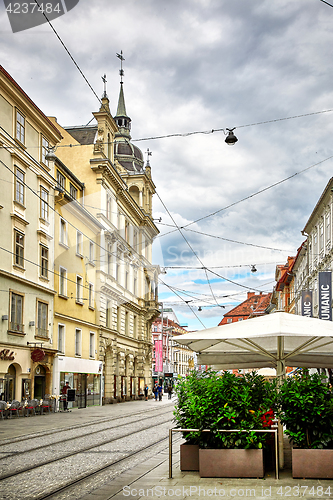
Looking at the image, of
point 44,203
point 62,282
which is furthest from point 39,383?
point 44,203

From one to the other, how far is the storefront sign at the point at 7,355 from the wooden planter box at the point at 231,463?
19316mm

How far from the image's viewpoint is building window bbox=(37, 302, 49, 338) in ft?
101

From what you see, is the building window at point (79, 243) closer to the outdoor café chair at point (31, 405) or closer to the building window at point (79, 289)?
the building window at point (79, 289)

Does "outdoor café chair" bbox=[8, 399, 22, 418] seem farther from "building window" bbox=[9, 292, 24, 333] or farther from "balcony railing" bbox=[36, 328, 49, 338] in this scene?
"balcony railing" bbox=[36, 328, 49, 338]

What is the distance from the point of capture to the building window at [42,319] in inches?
1217

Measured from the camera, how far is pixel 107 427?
67.8 ft

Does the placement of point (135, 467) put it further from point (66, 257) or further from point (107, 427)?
point (66, 257)

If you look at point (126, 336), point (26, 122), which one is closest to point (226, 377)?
point (26, 122)

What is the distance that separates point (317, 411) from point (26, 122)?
2546cm

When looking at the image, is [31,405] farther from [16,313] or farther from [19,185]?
[19,185]

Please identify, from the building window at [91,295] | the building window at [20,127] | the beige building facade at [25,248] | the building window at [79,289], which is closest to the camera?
the beige building facade at [25,248]

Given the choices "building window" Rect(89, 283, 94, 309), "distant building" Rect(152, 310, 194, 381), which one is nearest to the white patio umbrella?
"building window" Rect(89, 283, 94, 309)

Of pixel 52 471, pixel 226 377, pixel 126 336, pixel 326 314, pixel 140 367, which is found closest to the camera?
pixel 226 377

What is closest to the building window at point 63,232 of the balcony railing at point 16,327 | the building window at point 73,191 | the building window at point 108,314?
the building window at point 73,191
